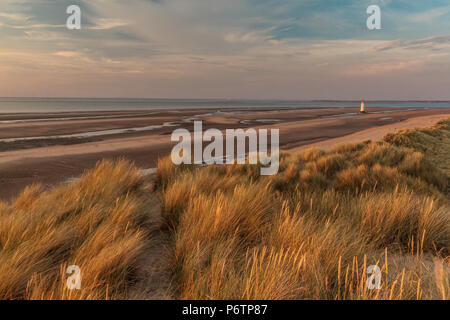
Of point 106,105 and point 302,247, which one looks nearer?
point 302,247

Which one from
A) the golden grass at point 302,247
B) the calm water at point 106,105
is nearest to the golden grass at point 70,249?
the golden grass at point 302,247

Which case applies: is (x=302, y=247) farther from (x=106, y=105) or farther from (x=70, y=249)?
(x=106, y=105)

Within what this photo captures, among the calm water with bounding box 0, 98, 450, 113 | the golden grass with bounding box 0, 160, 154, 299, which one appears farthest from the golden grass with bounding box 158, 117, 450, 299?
the calm water with bounding box 0, 98, 450, 113

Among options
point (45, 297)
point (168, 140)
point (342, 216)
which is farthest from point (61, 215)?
point (168, 140)

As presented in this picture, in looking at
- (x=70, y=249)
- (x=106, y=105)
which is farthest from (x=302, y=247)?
(x=106, y=105)

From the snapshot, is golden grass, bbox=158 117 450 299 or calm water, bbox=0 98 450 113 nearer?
golden grass, bbox=158 117 450 299

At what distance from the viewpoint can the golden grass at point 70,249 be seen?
1.86 m

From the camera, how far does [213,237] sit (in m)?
2.56

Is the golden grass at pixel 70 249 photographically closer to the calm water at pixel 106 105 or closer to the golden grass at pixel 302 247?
the golden grass at pixel 302 247

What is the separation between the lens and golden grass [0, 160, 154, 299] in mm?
1856

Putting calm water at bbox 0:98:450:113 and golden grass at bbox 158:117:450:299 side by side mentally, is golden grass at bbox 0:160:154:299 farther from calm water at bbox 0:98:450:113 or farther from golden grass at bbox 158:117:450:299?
calm water at bbox 0:98:450:113

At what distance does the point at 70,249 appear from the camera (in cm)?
245
